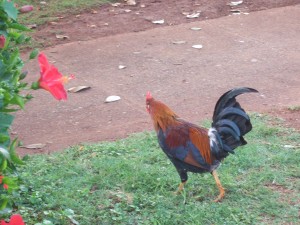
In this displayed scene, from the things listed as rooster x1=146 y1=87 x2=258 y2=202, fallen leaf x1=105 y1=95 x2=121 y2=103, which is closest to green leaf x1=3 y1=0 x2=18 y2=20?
rooster x1=146 y1=87 x2=258 y2=202

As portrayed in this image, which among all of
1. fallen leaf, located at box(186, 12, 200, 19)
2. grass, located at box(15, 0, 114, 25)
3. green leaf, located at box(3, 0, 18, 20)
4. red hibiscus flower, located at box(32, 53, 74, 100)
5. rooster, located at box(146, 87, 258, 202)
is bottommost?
fallen leaf, located at box(186, 12, 200, 19)

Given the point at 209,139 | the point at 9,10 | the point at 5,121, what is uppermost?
the point at 9,10

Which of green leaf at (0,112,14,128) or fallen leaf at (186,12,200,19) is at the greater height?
green leaf at (0,112,14,128)

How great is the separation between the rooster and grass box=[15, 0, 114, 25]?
16.5 feet

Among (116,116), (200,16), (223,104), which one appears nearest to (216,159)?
(223,104)

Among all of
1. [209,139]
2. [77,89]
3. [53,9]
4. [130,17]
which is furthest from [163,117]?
[53,9]

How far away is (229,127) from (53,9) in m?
5.72

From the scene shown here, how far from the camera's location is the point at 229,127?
4371 mm

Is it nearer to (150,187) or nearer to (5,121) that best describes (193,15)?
(150,187)

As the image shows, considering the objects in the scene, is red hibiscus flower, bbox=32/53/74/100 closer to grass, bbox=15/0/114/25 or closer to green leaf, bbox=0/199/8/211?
green leaf, bbox=0/199/8/211

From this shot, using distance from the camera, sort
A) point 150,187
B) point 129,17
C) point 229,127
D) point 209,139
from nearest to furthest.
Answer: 1. point 229,127
2. point 209,139
3. point 150,187
4. point 129,17

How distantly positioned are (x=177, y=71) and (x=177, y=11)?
2.32 m

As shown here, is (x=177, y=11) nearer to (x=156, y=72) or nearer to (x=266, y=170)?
(x=156, y=72)

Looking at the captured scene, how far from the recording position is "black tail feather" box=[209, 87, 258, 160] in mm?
4391
